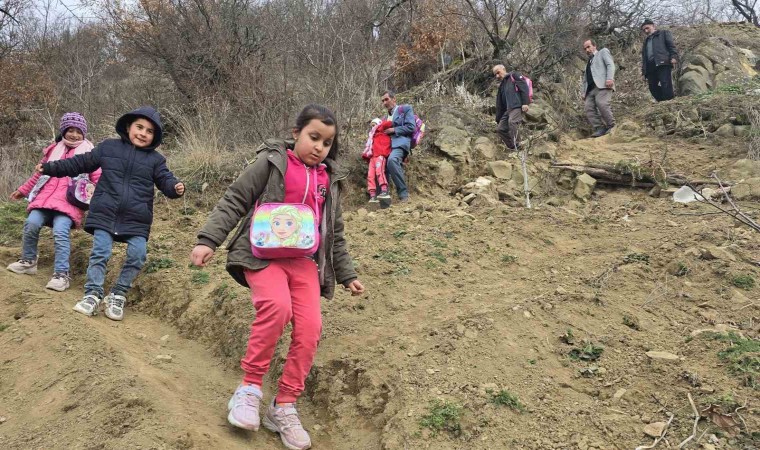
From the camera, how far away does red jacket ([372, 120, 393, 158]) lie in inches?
287

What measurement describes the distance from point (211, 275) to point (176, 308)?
0.42 meters

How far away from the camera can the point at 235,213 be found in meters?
2.84

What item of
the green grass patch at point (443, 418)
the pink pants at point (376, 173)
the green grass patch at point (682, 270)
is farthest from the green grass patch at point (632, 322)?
the pink pants at point (376, 173)

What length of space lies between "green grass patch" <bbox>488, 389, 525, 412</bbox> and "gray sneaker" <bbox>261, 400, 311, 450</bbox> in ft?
3.17

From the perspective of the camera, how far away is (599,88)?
9.24 meters

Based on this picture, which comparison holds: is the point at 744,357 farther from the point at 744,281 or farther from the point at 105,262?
the point at 105,262

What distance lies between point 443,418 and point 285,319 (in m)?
0.92

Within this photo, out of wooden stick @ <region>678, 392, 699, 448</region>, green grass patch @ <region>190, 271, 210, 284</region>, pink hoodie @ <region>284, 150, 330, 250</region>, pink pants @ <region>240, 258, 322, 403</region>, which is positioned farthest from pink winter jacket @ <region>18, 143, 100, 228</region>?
wooden stick @ <region>678, 392, 699, 448</region>

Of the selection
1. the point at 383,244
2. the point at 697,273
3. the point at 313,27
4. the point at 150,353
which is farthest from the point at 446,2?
the point at 150,353

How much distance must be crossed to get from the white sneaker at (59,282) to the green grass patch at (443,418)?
10.4 ft

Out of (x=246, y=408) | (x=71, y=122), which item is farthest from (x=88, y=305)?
(x=246, y=408)

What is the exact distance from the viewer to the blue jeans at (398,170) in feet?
23.6

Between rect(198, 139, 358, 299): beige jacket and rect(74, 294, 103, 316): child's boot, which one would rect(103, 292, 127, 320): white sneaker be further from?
rect(198, 139, 358, 299): beige jacket

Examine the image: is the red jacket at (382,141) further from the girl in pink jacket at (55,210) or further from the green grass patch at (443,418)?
the green grass patch at (443,418)
